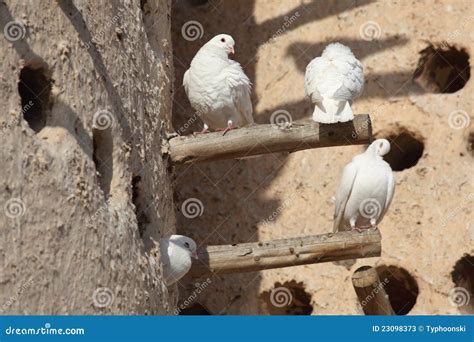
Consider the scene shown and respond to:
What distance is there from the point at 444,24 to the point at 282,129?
310 cm

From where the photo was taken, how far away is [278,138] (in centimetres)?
1018

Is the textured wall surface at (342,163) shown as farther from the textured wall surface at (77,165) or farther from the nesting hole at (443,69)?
the textured wall surface at (77,165)

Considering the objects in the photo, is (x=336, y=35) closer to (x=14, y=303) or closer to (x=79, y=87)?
(x=79, y=87)

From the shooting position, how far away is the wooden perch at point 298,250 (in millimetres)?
10281

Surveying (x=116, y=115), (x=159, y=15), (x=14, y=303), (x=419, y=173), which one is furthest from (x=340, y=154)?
(x=14, y=303)

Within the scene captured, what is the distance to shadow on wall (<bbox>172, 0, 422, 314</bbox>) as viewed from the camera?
42.0ft

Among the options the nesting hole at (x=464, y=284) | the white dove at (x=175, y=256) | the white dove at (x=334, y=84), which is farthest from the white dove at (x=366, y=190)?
the white dove at (x=175, y=256)

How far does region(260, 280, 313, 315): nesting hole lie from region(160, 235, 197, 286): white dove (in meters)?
2.79

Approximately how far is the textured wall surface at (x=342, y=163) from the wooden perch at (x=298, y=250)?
75.0 inches

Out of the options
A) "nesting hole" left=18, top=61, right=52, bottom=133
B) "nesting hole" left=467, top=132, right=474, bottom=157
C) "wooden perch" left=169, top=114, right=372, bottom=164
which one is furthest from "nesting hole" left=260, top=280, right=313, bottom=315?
"nesting hole" left=18, top=61, right=52, bottom=133

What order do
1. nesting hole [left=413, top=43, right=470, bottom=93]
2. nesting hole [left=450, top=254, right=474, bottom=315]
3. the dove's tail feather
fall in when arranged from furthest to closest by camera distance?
nesting hole [left=413, top=43, right=470, bottom=93], nesting hole [left=450, top=254, right=474, bottom=315], the dove's tail feather

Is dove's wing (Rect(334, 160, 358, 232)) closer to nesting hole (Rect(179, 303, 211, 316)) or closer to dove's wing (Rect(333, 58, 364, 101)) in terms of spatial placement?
dove's wing (Rect(333, 58, 364, 101))

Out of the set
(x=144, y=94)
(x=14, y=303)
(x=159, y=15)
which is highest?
(x=159, y=15)

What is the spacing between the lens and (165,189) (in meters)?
10.3
